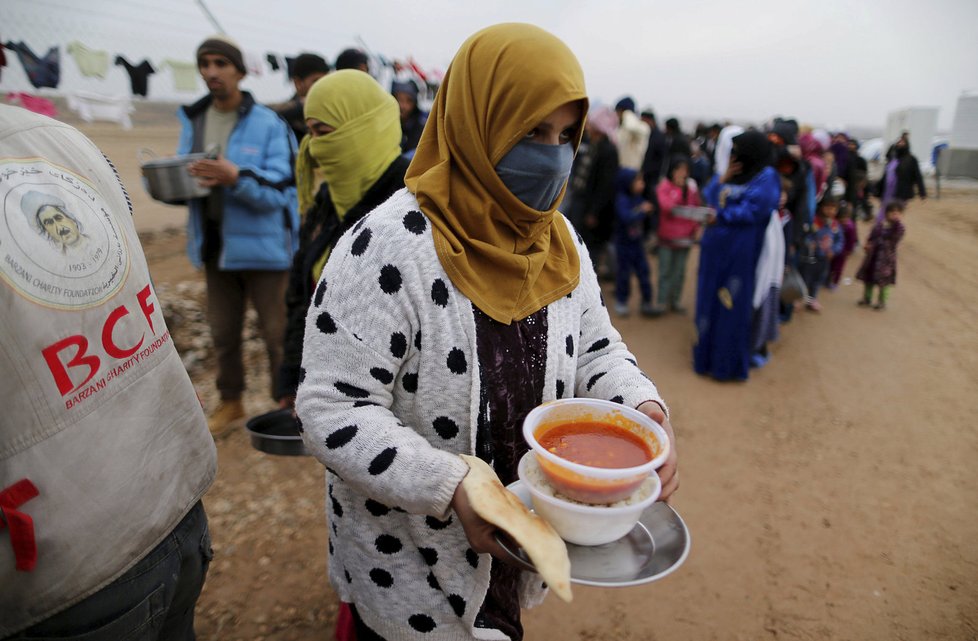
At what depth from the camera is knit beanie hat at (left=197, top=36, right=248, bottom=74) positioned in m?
3.24

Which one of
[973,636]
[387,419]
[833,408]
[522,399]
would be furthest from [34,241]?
[833,408]

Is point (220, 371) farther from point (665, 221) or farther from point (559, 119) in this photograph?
point (665, 221)

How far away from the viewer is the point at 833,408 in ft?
15.3

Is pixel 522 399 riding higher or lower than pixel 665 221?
higher

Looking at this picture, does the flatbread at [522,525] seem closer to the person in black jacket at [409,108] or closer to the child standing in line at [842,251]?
the person in black jacket at [409,108]

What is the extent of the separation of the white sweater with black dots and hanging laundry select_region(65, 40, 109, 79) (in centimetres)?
873

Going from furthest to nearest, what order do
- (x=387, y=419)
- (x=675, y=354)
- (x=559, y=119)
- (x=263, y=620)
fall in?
(x=675, y=354) < (x=263, y=620) < (x=559, y=119) < (x=387, y=419)

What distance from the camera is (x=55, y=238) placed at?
1.02 metres

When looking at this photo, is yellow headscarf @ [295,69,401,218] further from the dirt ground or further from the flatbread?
the dirt ground

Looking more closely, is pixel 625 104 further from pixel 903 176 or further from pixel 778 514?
pixel 778 514

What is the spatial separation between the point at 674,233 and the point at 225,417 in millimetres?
4864

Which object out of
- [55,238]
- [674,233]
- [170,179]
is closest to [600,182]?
[674,233]

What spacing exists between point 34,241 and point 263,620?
2149mm

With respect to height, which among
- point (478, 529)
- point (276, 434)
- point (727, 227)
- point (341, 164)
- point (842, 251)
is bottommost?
point (842, 251)
